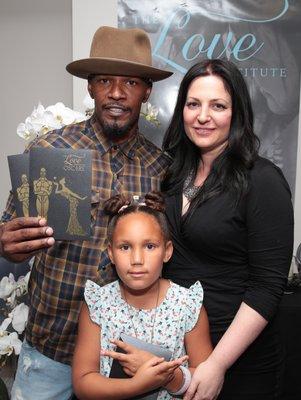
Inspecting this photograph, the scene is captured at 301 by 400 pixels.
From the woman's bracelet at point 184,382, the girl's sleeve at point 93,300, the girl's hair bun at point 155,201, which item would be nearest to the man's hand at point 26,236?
the girl's sleeve at point 93,300

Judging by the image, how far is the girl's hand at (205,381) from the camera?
1330mm

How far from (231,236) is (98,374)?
0.56 metres

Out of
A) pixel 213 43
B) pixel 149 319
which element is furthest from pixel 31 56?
pixel 149 319

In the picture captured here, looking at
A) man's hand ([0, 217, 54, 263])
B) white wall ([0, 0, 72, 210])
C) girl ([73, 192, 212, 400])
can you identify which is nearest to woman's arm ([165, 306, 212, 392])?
girl ([73, 192, 212, 400])

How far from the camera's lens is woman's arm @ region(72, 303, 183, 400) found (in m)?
1.19

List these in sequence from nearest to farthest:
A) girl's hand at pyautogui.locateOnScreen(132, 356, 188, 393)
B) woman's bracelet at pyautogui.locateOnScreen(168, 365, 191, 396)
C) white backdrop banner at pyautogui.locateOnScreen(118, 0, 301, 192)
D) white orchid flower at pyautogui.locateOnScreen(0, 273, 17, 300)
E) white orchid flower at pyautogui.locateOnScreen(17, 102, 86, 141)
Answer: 1. girl's hand at pyautogui.locateOnScreen(132, 356, 188, 393)
2. woman's bracelet at pyautogui.locateOnScreen(168, 365, 191, 396)
3. white orchid flower at pyautogui.locateOnScreen(17, 102, 86, 141)
4. white orchid flower at pyautogui.locateOnScreen(0, 273, 17, 300)
5. white backdrop banner at pyautogui.locateOnScreen(118, 0, 301, 192)

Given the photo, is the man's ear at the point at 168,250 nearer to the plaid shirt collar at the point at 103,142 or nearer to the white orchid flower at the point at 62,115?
the plaid shirt collar at the point at 103,142

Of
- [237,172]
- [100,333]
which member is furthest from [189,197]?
[100,333]

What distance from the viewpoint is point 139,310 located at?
1374 millimetres

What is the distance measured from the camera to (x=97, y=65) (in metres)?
1.65

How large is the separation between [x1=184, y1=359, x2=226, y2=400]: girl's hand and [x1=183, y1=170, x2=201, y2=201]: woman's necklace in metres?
0.53

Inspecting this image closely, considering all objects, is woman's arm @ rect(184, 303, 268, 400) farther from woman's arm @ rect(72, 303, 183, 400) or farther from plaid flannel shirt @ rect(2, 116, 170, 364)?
plaid flannel shirt @ rect(2, 116, 170, 364)

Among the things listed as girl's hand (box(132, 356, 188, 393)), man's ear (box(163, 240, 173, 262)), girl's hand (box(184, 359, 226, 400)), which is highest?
man's ear (box(163, 240, 173, 262))

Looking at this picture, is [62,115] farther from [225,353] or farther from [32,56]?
[32,56]
